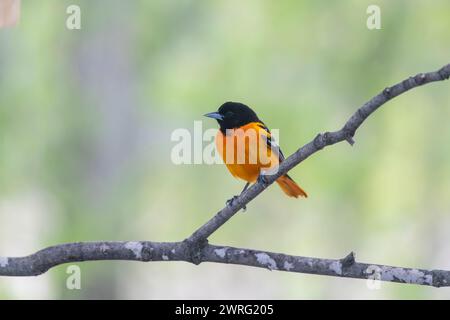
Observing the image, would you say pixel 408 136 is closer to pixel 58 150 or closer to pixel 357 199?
pixel 357 199

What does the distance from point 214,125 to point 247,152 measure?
3529 mm

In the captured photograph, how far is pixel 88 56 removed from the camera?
8117 millimetres

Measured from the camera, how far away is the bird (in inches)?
170

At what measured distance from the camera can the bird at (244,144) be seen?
4.31m

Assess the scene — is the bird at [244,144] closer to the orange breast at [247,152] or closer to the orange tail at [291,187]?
the orange breast at [247,152]

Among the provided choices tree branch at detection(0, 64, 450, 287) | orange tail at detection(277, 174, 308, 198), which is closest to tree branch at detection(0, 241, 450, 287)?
tree branch at detection(0, 64, 450, 287)

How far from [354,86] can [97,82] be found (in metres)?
2.95

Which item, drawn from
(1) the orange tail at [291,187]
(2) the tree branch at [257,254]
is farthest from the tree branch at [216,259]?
(1) the orange tail at [291,187]

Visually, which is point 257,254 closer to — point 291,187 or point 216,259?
point 216,259

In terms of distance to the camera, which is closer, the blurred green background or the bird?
the bird

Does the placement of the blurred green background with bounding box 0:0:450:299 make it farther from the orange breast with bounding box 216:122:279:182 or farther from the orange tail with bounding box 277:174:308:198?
the orange breast with bounding box 216:122:279:182

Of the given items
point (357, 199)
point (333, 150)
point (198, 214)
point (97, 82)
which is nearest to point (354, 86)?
point (333, 150)

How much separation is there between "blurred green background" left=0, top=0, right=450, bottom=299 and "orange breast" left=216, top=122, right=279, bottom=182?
11.2 feet

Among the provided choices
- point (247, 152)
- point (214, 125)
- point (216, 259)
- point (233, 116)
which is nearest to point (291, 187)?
point (247, 152)
